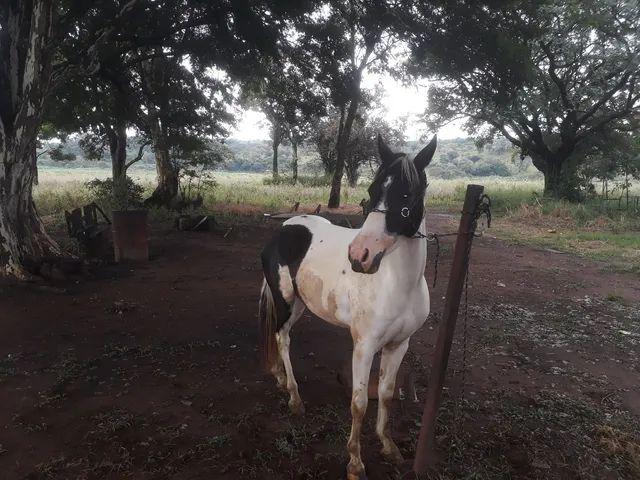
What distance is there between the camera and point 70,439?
2990 mm

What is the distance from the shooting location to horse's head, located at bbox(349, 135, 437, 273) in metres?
2.23

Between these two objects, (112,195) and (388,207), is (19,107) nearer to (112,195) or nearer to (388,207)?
(388,207)

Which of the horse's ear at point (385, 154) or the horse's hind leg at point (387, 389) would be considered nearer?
the horse's ear at point (385, 154)

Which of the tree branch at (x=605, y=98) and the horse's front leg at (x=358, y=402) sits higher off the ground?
the tree branch at (x=605, y=98)

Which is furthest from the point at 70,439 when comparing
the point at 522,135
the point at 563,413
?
the point at 522,135

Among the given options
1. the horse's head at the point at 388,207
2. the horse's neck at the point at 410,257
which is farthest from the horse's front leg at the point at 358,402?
the horse's head at the point at 388,207

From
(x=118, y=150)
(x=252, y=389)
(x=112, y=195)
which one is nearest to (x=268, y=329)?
(x=252, y=389)

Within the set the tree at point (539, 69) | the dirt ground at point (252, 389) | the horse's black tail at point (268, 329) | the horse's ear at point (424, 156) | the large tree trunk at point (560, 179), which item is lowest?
the dirt ground at point (252, 389)

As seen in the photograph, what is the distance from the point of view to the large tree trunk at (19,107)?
252 inches

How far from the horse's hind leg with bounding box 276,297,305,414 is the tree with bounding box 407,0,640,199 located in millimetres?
5782

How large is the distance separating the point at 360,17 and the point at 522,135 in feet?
53.6

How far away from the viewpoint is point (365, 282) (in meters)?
2.71

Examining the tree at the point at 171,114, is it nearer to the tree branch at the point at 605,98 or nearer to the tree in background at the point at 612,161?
the tree branch at the point at 605,98

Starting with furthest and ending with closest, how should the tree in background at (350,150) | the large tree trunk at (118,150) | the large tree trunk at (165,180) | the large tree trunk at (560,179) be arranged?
the tree in background at (350,150)
the large tree trunk at (560,179)
the large tree trunk at (118,150)
the large tree trunk at (165,180)
